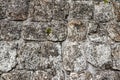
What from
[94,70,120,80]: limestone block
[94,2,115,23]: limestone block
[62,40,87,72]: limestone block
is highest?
[94,2,115,23]: limestone block

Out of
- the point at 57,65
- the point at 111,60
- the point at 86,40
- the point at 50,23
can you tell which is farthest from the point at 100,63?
the point at 50,23

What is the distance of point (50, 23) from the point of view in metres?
2.43

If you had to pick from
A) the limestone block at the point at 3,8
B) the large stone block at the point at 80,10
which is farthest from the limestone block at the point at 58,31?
the limestone block at the point at 3,8

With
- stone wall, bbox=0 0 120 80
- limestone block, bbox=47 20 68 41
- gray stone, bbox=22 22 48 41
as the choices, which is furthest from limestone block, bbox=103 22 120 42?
gray stone, bbox=22 22 48 41

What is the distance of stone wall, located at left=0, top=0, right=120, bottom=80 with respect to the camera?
7.86 ft

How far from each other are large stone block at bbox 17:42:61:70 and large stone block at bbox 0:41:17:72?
0.22ft

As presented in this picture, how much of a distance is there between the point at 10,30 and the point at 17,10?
0.67 ft

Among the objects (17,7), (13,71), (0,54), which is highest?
(17,7)

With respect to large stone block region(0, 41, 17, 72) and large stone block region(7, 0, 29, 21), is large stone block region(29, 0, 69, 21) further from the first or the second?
large stone block region(0, 41, 17, 72)

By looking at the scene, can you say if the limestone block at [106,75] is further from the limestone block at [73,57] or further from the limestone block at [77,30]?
the limestone block at [77,30]

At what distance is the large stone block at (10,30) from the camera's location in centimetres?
238

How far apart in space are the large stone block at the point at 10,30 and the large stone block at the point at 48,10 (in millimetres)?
173

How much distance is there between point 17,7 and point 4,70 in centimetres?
61

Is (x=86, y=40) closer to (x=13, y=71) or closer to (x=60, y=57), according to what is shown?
(x=60, y=57)
